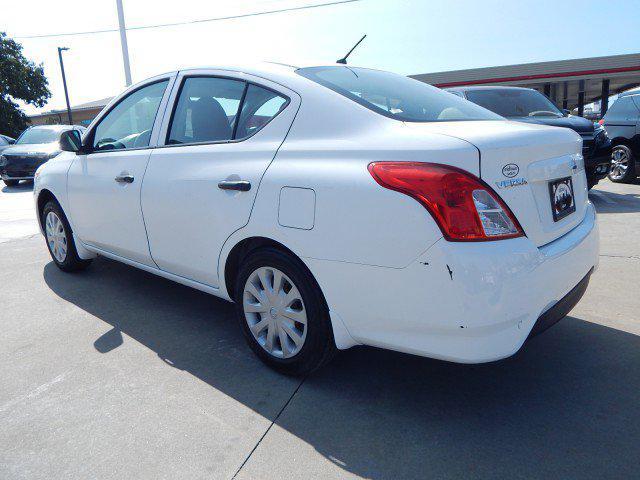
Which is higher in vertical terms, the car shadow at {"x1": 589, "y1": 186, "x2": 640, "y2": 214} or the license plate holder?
the license plate holder

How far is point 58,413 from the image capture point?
2455 millimetres

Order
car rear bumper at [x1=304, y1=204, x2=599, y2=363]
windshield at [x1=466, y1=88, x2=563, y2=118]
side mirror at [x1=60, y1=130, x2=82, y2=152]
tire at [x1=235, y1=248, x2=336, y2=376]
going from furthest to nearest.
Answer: windshield at [x1=466, y1=88, x2=563, y2=118]
side mirror at [x1=60, y1=130, x2=82, y2=152]
tire at [x1=235, y1=248, x2=336, y2=376]
car rear bumper at [x1=304, y1=204, x2=599, y2=363]

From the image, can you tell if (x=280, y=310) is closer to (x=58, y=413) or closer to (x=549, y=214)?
(x=58, y=413)

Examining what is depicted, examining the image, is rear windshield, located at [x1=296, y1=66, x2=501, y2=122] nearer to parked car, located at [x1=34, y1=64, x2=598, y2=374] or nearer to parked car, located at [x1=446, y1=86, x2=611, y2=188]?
parked car, located at [x1=34, y1=64, x2=598, y2=374]

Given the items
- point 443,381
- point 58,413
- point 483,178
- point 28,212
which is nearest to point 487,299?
point 483,178

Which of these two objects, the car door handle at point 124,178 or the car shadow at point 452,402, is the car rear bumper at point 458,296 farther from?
the car door handle at point 124,178

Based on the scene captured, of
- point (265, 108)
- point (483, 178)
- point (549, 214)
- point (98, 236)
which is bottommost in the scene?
point (98, 236)

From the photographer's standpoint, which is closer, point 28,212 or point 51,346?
point 51,346

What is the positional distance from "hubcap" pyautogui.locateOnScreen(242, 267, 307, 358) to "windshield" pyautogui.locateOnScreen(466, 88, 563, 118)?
19.0 ft

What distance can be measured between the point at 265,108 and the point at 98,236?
6.42 ft

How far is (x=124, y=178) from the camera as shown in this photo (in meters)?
3.41

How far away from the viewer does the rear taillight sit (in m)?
1.94

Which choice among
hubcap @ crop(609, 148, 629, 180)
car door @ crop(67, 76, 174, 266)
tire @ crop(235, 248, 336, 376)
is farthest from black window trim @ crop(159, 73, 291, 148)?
hubcap @ crop(609, 148, 629, 180)

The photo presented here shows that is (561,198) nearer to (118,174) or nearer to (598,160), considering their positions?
(118,174)
